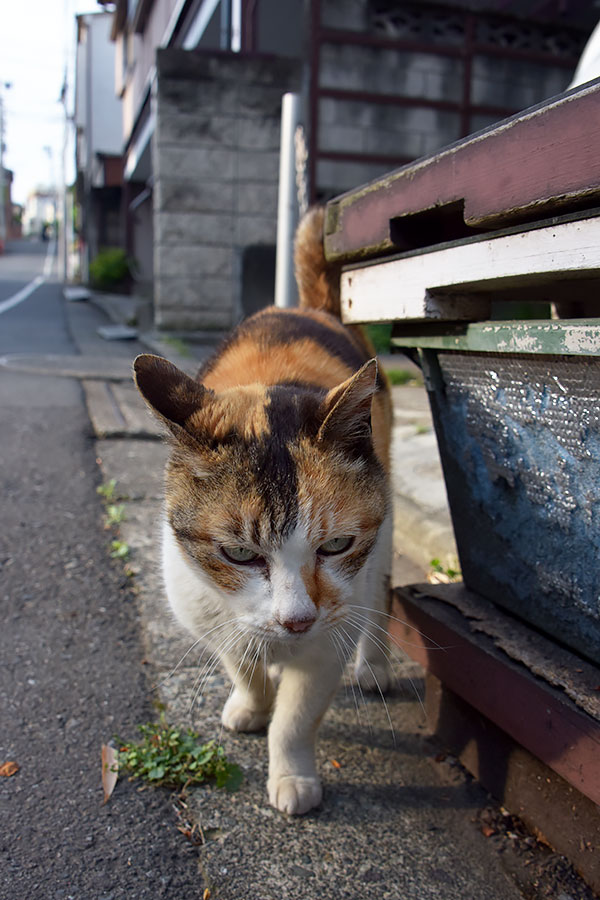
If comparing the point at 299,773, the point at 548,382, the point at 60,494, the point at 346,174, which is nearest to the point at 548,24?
the point at 346,174

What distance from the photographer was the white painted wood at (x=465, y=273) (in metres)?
1.38

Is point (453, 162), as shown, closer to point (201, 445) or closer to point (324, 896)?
point (201, 445)

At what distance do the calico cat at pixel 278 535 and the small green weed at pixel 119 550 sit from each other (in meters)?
1.04

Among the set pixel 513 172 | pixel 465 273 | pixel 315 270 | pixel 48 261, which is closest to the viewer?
pixel 513 172

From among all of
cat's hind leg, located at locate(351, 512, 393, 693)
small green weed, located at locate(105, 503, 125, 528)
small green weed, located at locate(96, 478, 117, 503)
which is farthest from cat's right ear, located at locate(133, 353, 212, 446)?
small green weed, located at locate(96, 478, 117, 503)

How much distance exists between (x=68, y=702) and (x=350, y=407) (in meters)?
1.18

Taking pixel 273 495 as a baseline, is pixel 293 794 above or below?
below

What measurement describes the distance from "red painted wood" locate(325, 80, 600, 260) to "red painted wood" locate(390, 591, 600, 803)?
989 millimetres

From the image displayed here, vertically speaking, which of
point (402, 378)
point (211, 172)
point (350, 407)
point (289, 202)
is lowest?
point (402, 378)

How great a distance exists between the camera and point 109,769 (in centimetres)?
180

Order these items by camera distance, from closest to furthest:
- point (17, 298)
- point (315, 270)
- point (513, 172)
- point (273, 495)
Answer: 1. point (513, 172)
2. point (273, 495)
3. point (315, 270)
4. point (17, 298)

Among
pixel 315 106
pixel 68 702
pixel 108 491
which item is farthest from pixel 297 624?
pixel 315 106

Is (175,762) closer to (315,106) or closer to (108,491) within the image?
(108,491)

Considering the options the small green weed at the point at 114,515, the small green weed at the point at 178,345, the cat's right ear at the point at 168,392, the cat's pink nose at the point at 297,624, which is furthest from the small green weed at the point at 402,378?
the cat's pink nose at the point at 297,624
